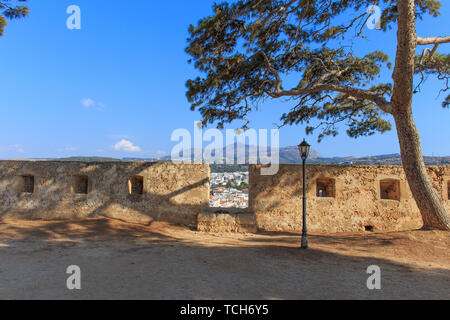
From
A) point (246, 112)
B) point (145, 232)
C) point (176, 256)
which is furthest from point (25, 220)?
point (246, 112)

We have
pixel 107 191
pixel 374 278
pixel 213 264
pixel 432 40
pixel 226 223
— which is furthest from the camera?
pixel 107 191

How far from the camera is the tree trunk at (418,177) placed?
648 cm

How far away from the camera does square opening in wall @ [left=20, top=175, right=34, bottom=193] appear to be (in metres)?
9.88

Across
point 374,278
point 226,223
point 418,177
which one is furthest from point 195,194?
point 418,177

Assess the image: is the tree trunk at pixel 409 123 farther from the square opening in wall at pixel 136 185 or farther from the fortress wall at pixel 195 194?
the square opening in wall at pixel 136 185

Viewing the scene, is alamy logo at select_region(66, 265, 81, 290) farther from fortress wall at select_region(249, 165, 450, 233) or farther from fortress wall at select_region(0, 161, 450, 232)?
fortress wall at select_region(249, 165, 450, 233)

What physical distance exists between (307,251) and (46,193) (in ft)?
31.8

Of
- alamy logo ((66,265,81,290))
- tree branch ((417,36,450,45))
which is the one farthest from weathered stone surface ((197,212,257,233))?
tree branch ((417,36,450,45))

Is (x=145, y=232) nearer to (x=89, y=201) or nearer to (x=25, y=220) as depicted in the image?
(x=89, y=201)

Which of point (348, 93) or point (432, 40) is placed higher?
point (432, 40)

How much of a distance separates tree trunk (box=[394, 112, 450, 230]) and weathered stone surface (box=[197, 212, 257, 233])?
4790 mm

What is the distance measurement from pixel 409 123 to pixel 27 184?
553 inches

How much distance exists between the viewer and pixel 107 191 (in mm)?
9227

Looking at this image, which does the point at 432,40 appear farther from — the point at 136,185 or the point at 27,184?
the point at 27,184
